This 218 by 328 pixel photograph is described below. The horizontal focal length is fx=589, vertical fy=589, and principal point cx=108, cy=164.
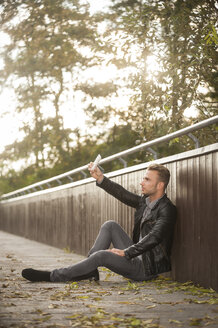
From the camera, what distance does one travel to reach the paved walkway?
12.7ft

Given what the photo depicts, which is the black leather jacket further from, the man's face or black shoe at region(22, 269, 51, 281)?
black shoe at region(22, 269, 51, 281)

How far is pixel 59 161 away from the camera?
2275cm

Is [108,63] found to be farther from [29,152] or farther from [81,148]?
[29,152]

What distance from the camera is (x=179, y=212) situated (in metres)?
6.21

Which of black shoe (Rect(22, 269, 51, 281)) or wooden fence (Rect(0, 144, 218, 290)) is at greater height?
wooden fence (Rect(0, 144, 218, 290))

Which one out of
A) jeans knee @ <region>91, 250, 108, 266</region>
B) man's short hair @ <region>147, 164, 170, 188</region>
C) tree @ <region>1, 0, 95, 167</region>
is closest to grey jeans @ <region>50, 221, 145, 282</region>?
jeans knee @ <region>91, 250, 108, 266</region>

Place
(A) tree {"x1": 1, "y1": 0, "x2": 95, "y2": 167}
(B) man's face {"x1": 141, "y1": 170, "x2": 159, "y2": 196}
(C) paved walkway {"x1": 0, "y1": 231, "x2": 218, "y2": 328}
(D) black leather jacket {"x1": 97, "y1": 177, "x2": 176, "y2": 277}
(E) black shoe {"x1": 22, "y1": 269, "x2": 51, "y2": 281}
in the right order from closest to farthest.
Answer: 1. (C) paved walkway {"x1": 0, "y1": 231, "x2": 218, "y2": 328}
2. (D) black leather jacket {"x1": 97, "y1": 177, "x2": 176, "y2": 277}
3. (E) black shoe {"x1": 22, "y1": 269, "x2": 51, "y2": 281}
4. (B) man's face {"x1": 141, "y1": 170, "x2": 159, "y2": 196}
5. (A) tree {"x1": 1, "y1": 0, "x2": 95, "y2": 167}

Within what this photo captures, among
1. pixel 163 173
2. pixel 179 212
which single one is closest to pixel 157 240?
pixel 179 212

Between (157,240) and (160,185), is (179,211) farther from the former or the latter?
(157,240)

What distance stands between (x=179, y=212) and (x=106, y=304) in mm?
1821

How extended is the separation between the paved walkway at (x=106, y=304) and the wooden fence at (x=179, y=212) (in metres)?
0.27

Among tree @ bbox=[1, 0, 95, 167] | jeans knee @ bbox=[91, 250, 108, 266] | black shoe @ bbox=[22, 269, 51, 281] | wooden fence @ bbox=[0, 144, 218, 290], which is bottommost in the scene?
black shoe @ bbox=[22, 269, 51, 281]

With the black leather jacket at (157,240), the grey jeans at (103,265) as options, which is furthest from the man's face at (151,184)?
the grey jeans at (103,265)

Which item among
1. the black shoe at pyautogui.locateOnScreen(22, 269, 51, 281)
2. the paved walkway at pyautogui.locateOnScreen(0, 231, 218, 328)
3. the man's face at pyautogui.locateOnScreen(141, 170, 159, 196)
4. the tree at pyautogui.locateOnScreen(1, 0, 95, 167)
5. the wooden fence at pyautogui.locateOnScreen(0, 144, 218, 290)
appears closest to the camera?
the paved walkway at pyautogui.locateOnScreen(0, 231, 218, 328)
